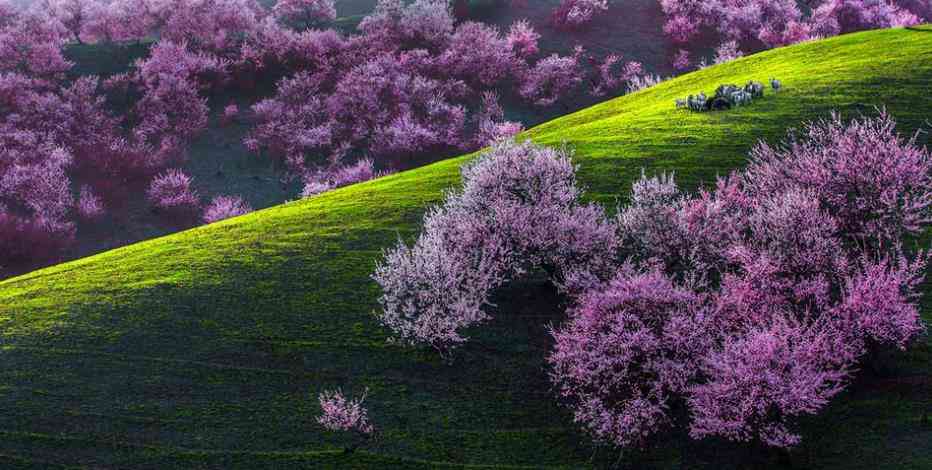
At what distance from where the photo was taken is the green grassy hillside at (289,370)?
13.4m

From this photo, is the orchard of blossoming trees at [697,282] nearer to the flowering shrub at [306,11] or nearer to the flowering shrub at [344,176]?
the flowering shrub at [344,176]

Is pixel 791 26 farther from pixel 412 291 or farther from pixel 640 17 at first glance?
pixel 412 291

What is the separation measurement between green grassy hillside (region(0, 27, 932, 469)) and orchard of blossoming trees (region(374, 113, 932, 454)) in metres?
0.61

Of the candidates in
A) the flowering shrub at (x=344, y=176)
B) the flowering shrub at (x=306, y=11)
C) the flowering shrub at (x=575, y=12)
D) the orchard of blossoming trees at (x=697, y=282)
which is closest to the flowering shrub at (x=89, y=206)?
the flowering shrub at (x=344, y=176)

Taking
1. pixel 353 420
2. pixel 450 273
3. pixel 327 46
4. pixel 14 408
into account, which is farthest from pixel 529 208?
pixel 327 46

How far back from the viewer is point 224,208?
39.3m

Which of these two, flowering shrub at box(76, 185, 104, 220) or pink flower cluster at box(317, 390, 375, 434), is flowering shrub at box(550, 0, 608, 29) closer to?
flowering shrub at box(76, 185, 104, 220)

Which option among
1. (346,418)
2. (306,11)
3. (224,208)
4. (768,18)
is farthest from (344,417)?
(306,11)

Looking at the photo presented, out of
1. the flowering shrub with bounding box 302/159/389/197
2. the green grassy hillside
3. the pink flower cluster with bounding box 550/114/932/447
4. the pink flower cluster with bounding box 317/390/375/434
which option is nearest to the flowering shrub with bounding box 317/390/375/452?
the pink flower cluster with bounding box 317/390/375/434

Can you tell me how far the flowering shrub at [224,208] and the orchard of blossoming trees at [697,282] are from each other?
21109mm

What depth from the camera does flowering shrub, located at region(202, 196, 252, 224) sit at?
128 ft

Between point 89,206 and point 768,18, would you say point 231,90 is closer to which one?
point 89,206

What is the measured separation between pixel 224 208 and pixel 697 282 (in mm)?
28035

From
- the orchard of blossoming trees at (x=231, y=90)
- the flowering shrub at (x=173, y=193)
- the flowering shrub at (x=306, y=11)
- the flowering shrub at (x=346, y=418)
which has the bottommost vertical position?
the flowering shrub at (x=346, y=418)
